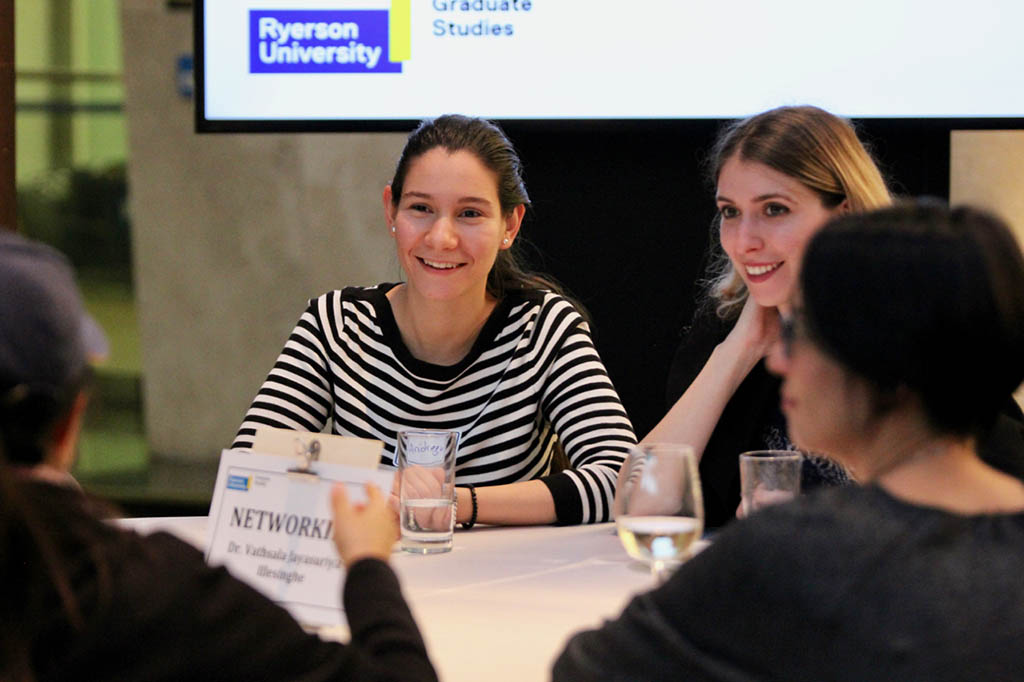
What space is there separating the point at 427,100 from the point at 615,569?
1.75 metres

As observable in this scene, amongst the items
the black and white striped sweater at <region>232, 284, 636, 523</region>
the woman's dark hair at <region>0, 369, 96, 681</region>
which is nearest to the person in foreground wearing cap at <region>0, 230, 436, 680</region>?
the woman's dark hair at <region>0, 369, 96, 681</region>

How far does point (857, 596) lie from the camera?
89cm

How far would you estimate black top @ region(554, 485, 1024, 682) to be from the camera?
2.92 ft

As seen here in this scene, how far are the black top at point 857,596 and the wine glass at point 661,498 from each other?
0.41 meters

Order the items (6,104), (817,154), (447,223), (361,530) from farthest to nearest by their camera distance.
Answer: (6,104) → (447,223) → (817,154) → (361,530)

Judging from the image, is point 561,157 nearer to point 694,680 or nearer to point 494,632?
point 494,632

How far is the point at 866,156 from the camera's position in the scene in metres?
2.22

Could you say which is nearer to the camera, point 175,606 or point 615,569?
point 175,606

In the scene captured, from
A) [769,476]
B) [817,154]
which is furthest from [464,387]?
[769,476]

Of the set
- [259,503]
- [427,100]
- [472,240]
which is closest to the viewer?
[259,503]

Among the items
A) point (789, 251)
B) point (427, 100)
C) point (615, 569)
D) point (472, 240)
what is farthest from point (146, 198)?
point (615, 569)

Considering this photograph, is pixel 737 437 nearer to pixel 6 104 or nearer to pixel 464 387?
pixel 464 387

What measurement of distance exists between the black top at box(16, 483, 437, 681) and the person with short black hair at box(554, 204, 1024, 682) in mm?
264

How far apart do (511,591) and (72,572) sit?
747 mm
